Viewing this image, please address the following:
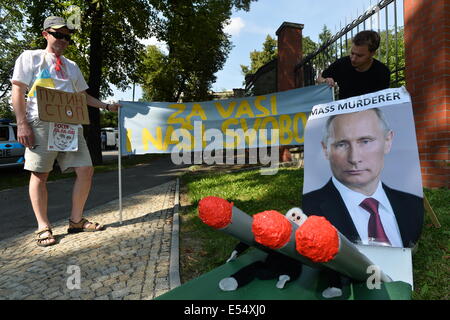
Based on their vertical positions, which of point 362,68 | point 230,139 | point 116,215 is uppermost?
point 362,68

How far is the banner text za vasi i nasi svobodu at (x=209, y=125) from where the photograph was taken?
4113 millimetres

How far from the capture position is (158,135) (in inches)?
165

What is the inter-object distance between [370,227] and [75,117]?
326 cm

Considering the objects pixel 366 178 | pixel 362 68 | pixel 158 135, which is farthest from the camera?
pixel 158 135

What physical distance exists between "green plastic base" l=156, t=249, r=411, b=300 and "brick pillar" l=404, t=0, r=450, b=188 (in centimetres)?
340

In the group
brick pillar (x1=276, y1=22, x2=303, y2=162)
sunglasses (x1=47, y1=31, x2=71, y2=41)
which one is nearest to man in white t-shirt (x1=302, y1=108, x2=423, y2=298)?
sunglasses (x1=47, y1=31, x2=71, y2=41)

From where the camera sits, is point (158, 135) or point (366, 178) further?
point (158, 135)

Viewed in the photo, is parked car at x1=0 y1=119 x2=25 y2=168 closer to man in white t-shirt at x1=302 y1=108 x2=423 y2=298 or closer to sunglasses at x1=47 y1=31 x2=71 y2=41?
sunglasses at x1=47 y1=31 x2=71 y2=41

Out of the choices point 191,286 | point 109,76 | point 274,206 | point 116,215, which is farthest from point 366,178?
point 109,76

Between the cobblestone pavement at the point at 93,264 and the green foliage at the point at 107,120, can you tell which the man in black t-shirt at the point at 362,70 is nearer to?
the cobblestone pavement at the point at 93,264

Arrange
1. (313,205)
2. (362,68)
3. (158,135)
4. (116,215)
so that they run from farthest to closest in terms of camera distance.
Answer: (116,215) → (158,135) → (362,68) → (313,205)

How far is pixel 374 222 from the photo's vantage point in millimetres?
2068

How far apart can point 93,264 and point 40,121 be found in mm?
1660
